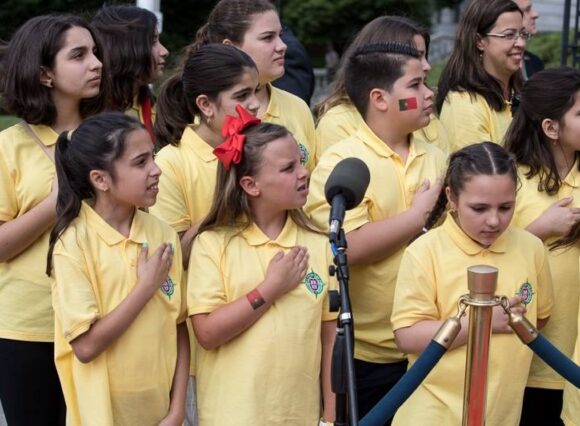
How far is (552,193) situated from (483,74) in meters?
1.08

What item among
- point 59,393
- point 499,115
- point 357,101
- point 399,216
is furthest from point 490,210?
point 59,393

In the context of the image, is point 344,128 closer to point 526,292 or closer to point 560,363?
point 526,292

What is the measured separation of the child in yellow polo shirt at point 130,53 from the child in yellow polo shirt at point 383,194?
97cm

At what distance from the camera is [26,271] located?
4234 mm

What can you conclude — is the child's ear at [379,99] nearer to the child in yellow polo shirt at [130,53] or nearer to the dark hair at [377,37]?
the dark hair at [377,37]

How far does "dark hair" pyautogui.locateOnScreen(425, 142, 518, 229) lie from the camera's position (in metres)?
3.96

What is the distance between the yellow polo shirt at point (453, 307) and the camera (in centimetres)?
390

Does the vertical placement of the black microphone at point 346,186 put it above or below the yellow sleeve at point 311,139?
above

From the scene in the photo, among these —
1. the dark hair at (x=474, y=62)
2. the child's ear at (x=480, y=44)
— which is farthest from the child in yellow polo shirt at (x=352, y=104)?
the child's ear at (x=480, y=44)

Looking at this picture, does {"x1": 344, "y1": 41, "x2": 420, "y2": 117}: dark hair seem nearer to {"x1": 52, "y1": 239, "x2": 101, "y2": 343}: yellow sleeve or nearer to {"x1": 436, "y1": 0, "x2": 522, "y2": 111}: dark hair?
{"x1": 436, "y1": 0, "x2": 522, "y2": 111}: dark hair

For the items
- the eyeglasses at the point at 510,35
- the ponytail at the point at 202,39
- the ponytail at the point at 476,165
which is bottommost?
the ponytail at the point at 476,165

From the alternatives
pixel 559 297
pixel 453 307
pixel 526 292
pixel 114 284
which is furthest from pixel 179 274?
pixel 559 297

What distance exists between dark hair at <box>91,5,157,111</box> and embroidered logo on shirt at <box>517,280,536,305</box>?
1.93m

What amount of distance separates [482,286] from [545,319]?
1.17 metres
